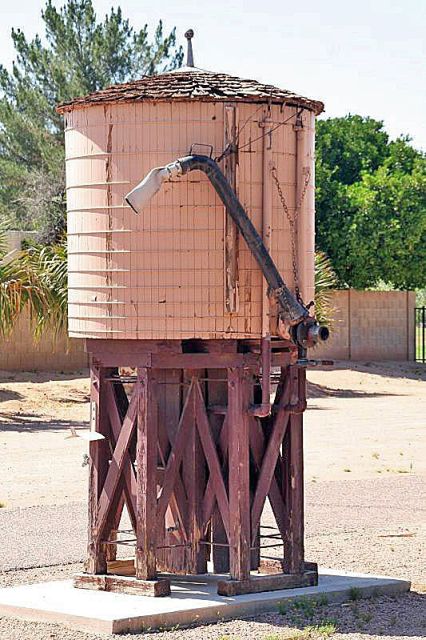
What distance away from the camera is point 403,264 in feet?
133

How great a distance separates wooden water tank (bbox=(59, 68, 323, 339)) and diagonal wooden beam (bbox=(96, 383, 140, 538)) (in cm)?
54

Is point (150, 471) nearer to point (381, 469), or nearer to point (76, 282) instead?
point (76, 282)

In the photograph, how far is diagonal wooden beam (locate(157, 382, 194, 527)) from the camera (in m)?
10.1

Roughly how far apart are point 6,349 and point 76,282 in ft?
69.9

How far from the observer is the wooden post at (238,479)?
9.99 meters

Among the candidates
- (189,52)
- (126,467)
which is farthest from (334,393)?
(126,467)

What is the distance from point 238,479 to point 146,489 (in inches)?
25.8

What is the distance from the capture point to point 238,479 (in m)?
9.99

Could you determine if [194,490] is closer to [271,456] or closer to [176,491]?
[176,491]

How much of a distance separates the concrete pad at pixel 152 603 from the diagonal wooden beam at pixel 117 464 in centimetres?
56

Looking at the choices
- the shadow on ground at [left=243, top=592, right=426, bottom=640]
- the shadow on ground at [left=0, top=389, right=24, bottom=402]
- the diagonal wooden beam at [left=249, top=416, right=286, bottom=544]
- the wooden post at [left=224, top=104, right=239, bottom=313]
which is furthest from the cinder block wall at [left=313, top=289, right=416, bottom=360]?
the wooden post at [left=224, top=104, right=239, bottom=313]

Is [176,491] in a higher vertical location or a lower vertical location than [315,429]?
higher

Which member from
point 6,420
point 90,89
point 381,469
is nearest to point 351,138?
point 90,89

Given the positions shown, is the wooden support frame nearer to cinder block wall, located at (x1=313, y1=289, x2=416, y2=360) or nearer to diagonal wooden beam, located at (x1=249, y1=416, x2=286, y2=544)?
diagonal wooden beam, located at (x1=249, y1=416, x2=286, y2=544)
